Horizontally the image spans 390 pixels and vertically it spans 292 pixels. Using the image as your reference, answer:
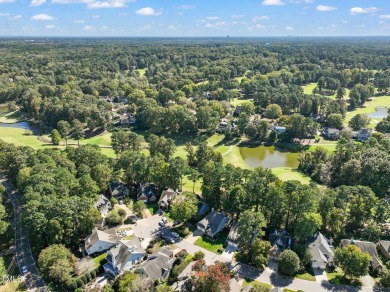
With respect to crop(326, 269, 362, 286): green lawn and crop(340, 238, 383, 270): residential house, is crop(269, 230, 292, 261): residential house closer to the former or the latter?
crop(326, 269, 362, 286): green lawn

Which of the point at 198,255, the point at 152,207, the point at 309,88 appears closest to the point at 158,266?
the point at 198,255

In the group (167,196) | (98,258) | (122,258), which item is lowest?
(98,258)

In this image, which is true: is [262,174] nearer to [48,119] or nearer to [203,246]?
[203,246]

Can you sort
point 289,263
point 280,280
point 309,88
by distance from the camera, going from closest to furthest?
Result: point 280,280
point 289,263
point 309,88

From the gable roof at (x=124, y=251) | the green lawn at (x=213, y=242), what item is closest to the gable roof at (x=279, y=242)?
the green lawn at (x=213, y=242)

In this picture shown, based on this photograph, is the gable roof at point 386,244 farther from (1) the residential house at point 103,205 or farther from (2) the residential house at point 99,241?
(1) the residential house at point 103,205

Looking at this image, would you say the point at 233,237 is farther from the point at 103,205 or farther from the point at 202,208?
the point at 103,205

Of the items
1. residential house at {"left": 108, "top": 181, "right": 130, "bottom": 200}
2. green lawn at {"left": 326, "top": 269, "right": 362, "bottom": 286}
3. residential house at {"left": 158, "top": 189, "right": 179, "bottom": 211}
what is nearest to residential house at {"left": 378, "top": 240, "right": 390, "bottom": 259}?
green lawn at {"left": 326, "top": 269, "right": 362, "bottom": 286}
